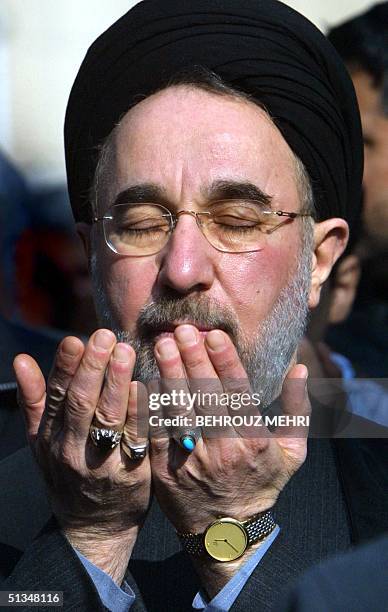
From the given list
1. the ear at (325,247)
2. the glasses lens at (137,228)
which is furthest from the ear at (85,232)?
the ear at (325,247)

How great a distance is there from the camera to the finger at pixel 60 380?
80.4 inches

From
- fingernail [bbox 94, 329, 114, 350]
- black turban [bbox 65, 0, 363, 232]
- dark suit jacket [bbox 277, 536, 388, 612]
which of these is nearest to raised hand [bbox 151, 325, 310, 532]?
fingernail [bbox 94, 329, 114, 350]

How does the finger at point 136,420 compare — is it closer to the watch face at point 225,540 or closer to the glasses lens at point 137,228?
the watch face at point 225,540

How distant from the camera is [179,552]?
250 centimetres

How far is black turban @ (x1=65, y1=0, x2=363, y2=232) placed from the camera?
2.61 m

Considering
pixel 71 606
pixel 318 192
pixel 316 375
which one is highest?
pixel 318 192

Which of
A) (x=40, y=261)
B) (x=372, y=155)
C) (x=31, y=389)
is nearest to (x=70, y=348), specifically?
(x=31, y=389)

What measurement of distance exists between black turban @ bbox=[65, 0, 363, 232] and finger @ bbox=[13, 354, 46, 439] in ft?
2.68

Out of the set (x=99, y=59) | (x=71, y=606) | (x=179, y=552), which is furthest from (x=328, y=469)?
(x=99, y=59)

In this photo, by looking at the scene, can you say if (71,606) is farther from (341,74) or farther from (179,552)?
(341,74)

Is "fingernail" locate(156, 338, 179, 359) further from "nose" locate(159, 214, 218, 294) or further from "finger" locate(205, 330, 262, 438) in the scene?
"nose" locate(159, 214, 218, 294)

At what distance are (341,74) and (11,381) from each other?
131cm

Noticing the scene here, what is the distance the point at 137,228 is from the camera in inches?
99.7

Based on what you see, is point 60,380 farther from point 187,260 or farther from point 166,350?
point 187,260
